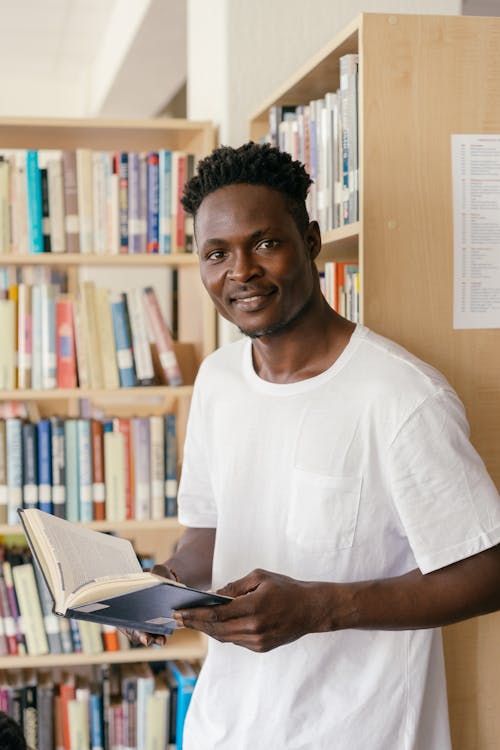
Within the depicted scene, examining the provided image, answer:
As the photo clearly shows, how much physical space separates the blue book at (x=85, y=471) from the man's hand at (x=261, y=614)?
4.63 feet

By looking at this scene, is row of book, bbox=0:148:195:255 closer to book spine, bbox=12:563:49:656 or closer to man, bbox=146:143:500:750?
book spine, bbox=12:563:49:656

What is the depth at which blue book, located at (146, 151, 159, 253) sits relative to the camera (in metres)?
2.57

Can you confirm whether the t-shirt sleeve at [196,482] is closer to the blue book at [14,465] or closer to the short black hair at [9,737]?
the short black hair at [9,737]

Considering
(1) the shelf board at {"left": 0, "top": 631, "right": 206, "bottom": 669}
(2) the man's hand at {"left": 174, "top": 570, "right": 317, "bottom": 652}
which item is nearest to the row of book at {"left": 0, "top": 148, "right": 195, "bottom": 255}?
(1) the shelf board at {"left": 0, "top": 631, "right": 206, "bottom": 669}

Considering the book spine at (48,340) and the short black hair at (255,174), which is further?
the book spine at (48,340)

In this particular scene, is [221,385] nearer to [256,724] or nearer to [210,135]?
[256,724]

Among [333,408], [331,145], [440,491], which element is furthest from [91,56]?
[440,491]

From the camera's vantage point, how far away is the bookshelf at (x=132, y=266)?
2496 millimetres

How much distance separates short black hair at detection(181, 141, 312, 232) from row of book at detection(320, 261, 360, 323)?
1.32 ft

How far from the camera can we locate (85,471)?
100 inches

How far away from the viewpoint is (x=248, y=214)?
1256mm

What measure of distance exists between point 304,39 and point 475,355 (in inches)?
47.9

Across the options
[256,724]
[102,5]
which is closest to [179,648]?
[256,724]

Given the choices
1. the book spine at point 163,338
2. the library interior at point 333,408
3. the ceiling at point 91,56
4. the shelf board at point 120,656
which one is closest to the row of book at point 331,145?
the library interior at point 333,408
